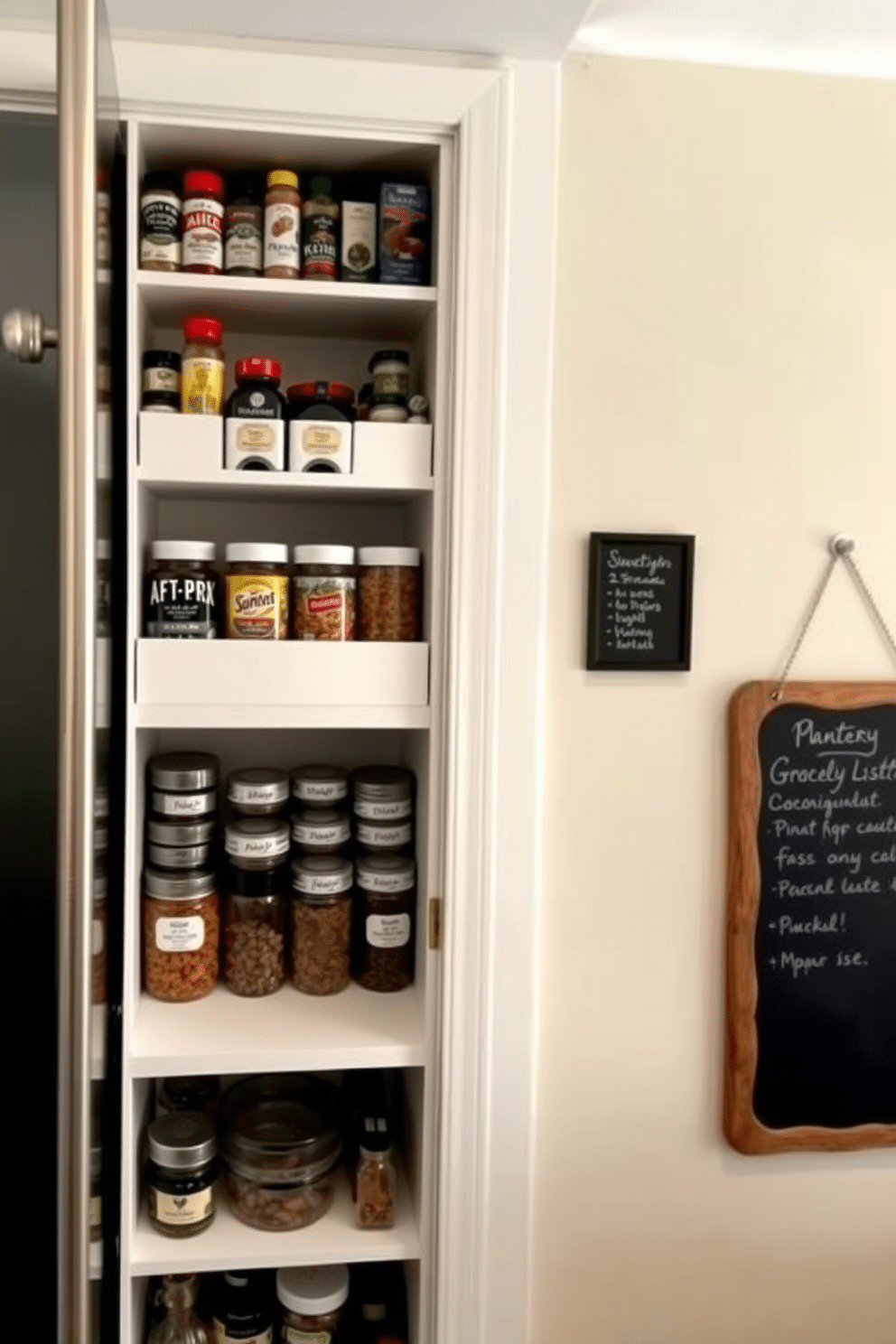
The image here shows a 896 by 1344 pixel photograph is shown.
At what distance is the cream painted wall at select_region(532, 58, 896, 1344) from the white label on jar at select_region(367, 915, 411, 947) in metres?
0.20

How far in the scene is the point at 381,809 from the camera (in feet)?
4.36

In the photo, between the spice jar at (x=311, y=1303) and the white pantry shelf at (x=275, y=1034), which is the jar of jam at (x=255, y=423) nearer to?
the white pantry shelf at (x=275, y=1034)

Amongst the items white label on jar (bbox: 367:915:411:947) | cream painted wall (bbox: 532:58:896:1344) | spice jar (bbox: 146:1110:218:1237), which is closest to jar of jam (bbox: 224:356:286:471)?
cream painted wall (bbox: 532:58:896:1344)

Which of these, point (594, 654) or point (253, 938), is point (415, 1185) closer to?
point (253, 938)

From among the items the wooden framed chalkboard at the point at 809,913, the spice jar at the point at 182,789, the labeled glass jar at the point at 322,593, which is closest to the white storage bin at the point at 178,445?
the labeled glass jar at the point at 322,593

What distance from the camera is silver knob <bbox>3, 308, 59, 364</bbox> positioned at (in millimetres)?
715

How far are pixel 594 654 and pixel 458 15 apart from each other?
76 centimetres

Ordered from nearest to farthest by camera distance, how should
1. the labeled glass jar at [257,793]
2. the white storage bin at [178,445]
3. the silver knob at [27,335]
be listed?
the silver knob at [27,335] < the white storage bin at [178,445] < the labeled glass jar at [257,793]

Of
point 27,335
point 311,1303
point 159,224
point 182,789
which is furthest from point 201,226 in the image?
point 311,1303

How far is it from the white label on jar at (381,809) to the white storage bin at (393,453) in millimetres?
420

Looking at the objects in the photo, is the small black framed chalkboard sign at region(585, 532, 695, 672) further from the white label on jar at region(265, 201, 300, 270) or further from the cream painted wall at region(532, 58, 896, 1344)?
the white label on jar at region(265, 201, 300, 270)

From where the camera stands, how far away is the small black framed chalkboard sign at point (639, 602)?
1274 millimetres

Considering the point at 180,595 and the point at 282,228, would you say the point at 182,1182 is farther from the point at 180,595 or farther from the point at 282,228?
the point at 282,228

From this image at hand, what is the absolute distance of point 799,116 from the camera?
1288 mm
